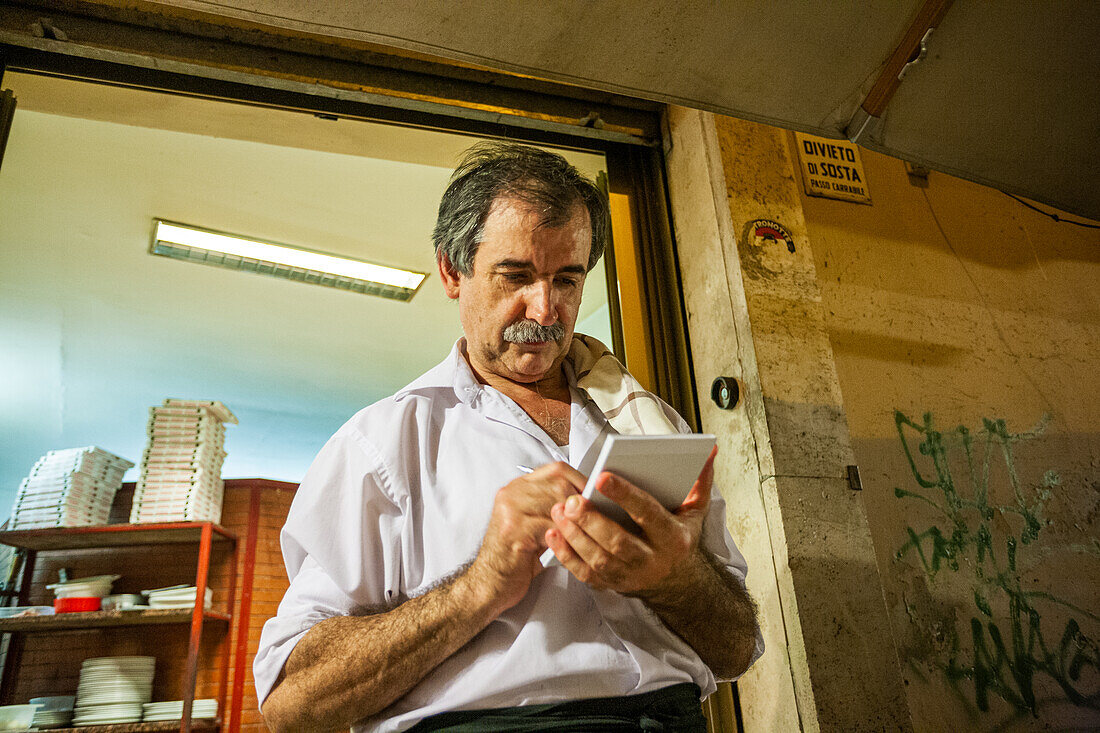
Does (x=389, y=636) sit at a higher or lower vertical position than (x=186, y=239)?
lower

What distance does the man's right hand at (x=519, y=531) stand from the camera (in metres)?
1.03

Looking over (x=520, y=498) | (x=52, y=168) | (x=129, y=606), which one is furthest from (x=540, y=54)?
(x=129, y=606)

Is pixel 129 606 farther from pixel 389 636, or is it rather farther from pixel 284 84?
pixel 389 636

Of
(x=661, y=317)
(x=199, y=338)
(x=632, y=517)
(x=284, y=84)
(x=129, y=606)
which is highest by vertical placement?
(x=199, y=338)

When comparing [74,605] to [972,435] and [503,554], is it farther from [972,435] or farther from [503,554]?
[972,435]

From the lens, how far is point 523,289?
148 centimetres

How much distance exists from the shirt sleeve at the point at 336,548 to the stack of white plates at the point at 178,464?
407 centimetres

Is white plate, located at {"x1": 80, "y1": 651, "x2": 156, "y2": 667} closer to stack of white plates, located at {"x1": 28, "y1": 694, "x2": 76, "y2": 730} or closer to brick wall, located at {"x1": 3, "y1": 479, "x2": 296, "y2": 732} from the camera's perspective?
stack of white plates, located at {"x1": 28, "y1": 694, "x2": 76, "y2": 730}

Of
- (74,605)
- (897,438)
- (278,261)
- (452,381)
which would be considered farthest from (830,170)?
(74,605)

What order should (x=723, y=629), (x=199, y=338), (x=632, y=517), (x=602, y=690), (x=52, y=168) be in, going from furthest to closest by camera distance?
(x=199, y=338) < (x=52, y=168) < (x=723, y=629) < (x=602, y=690) < (x=632, y=517)

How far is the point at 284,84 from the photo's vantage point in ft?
7.97

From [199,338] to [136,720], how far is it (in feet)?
9.66

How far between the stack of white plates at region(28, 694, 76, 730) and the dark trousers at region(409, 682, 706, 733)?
425 cm

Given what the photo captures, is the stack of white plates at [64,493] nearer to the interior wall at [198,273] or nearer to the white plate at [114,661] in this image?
the white plate at [114,661]
